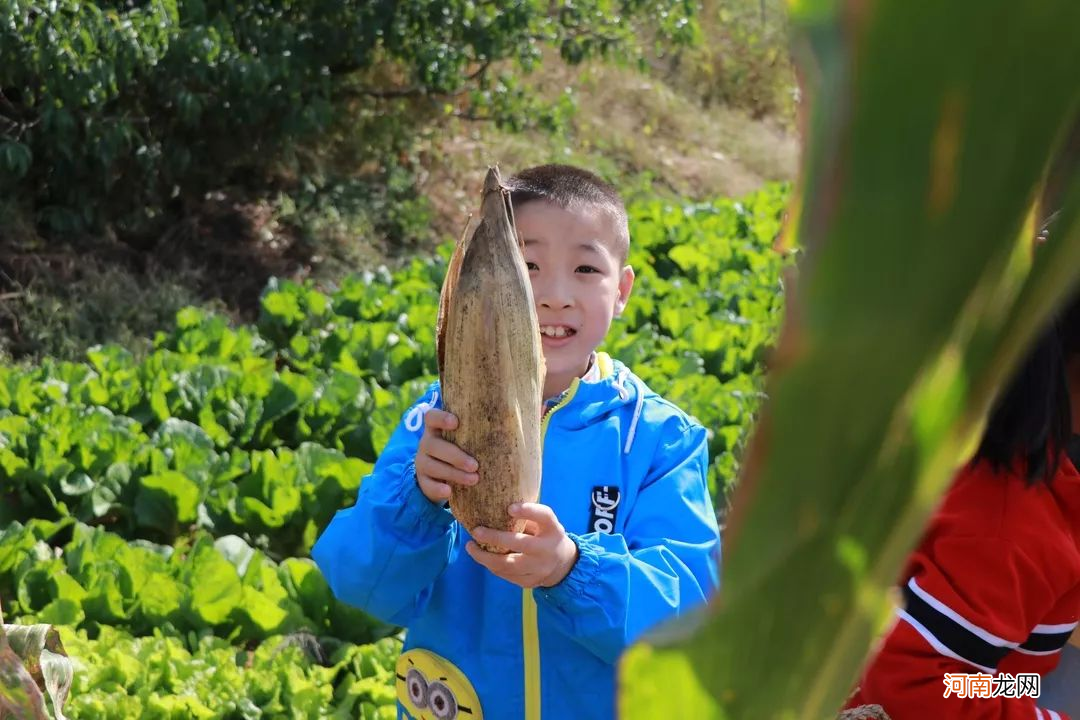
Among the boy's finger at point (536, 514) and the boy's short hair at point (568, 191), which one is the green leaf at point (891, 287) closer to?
the boy's finger at point (536, 514)

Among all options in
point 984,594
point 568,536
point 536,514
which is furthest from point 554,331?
point 984,594

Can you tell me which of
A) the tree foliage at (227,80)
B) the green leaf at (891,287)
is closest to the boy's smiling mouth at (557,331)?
the green leaf at (891,287)

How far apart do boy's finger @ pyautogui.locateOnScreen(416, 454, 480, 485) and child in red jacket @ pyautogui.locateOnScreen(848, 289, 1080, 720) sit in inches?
28.0

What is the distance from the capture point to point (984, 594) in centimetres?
175

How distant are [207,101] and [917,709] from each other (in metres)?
8.12

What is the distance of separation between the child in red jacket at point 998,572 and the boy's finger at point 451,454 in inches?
28.4

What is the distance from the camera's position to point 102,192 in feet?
29.1

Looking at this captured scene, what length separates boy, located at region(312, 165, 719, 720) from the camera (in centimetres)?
187

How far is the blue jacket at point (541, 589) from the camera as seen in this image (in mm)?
1880

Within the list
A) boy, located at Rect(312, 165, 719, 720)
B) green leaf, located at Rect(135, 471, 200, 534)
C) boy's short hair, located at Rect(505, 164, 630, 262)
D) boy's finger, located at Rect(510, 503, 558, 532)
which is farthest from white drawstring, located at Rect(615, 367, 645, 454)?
green leaf, located at Rect(135, 471, 200, 534)

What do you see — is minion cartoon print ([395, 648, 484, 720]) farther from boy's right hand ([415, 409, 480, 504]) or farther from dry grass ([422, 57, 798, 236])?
dry grass ([422, 57, 798, 236])

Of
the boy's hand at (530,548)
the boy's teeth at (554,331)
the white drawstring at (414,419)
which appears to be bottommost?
the white drawstring at (414,419)

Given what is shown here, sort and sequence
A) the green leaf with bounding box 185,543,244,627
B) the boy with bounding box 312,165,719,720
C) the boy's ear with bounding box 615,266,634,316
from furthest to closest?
the green leaf with bounding box 185,543,244,627 < the boy's ear with bounding box 615,266,634,316 < the boy with bounding box 312,165,719,720

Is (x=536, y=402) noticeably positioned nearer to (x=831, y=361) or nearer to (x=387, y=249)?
(x=831, y=361)
